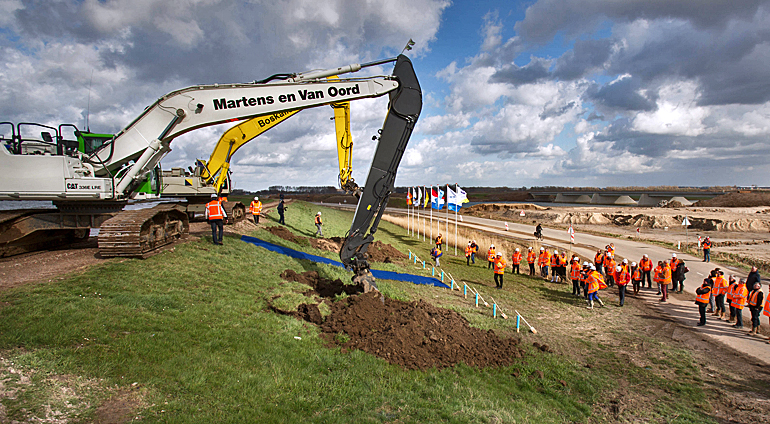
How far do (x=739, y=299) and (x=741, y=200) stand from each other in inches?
2784

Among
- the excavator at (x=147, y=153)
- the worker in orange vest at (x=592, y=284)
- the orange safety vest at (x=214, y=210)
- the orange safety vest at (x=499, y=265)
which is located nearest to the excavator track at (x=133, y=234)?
the excavator at (x=147, y=153)

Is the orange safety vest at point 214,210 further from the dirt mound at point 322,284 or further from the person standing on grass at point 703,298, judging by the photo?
the person standing on grass at point 703,298

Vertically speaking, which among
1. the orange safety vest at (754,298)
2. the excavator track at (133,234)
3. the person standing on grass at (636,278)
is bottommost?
the person standing on grass at (636,278)

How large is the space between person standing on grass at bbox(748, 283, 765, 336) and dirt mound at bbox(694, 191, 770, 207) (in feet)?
221

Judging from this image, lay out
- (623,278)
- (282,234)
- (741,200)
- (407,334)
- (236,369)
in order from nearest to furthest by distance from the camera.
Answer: (236,369) → (407,334) → (623,278) → (282,234) → (741,200)

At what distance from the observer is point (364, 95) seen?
9.77 metres

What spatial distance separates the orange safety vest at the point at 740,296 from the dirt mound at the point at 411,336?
874 centimetres

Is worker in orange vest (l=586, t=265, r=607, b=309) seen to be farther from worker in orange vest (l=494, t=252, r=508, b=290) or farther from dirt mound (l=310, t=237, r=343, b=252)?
dirt mound (l=310, t=237, r=343, b=252)

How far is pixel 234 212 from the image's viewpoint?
19.5 meters

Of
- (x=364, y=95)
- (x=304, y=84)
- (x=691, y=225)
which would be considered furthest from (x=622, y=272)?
(x=691, y=225)

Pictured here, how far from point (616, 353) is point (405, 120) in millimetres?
8833

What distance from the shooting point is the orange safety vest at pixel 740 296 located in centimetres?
1227

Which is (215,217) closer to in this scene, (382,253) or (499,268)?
(382,253)

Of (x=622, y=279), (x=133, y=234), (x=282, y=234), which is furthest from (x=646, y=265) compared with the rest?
(x=133, y=234)
